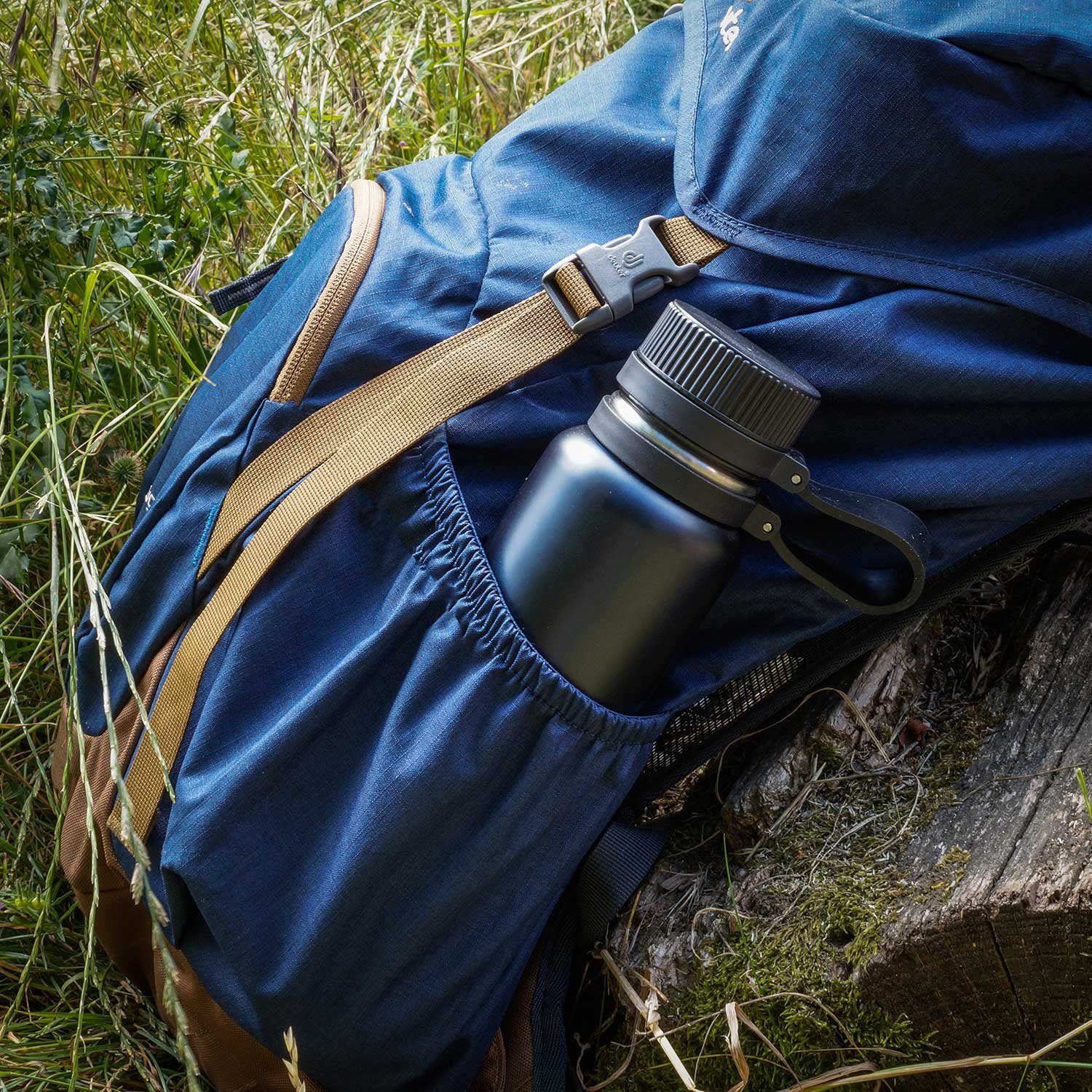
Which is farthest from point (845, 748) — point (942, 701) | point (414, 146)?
point (414, 146)

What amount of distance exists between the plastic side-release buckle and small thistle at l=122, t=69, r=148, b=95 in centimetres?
93

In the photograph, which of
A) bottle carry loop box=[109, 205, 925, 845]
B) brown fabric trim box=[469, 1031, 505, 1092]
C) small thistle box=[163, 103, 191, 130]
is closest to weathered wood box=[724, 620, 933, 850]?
bottle carry loop box=[109, 205, 925, 845]

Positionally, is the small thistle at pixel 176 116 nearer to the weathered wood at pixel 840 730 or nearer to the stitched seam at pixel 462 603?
the stitched seam at pixel 462 603

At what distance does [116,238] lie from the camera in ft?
4.23

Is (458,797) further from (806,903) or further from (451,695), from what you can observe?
(806,903)

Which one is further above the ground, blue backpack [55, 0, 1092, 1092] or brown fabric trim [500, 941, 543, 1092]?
blue backpack [55, 0, 1092, 1092]

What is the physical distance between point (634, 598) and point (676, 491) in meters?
0.11

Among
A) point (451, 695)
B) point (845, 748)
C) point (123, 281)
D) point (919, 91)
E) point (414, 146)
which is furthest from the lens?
point (414, 146)

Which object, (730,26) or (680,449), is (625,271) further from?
(730,26)

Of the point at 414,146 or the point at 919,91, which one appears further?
the point at 414,146

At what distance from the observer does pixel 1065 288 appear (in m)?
0.89

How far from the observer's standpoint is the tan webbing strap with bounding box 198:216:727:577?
3.11 ft

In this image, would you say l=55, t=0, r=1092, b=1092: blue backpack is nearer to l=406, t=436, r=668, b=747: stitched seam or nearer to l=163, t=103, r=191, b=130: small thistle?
l=406, t=436, r=668, b=747: stitched seam

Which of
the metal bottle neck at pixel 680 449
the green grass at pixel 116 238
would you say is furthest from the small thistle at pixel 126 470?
the metal bottle neck at pixel 680 449
